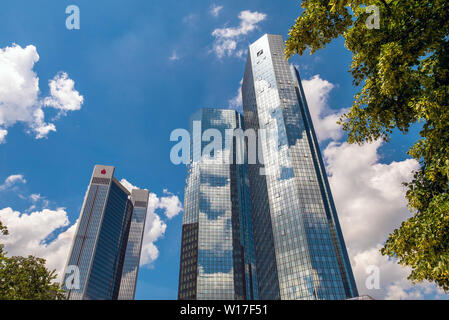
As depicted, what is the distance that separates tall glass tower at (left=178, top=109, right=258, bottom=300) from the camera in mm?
131000

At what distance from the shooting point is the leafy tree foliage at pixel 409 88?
7254 mm

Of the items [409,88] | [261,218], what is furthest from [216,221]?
[409,88]

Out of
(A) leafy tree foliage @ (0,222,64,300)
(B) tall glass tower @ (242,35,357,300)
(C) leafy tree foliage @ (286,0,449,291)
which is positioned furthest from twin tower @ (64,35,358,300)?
(C) leafy tree foliage @ (286,0,449,291)

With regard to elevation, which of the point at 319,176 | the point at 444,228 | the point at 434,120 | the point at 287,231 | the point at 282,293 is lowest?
the point at 444,228

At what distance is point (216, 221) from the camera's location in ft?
490

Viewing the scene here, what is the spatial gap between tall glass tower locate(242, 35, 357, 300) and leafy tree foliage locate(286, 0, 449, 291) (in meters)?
93.2

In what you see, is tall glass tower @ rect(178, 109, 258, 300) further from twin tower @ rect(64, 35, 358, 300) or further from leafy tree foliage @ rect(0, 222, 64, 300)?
leafy tree foliage @ rect(0, 222, 64, 300)

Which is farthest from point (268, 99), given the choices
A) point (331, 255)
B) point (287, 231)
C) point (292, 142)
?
point (331, 255)

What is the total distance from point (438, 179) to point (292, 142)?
119 metres

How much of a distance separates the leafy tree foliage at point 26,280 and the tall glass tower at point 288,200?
84.0 meters

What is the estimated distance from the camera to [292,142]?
12400cm

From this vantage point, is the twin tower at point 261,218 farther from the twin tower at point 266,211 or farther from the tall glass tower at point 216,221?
the tall glass tower at point 216,221

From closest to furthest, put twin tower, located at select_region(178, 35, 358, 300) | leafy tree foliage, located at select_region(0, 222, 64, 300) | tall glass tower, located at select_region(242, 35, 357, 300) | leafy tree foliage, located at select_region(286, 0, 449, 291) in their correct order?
1. leafy tree foliage, located at select_region(286, 0, 449, 291)
2. leafy tree foliage, located at select_region(0, 222, 64, 300)
3. tall glass tower, located at select_region(242, 35, 357, 300)
4. twin tower, located at select_region(178, 35, 358, 300)

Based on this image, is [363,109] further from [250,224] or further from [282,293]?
[250,224]
